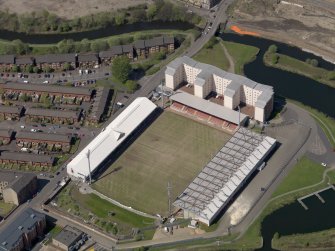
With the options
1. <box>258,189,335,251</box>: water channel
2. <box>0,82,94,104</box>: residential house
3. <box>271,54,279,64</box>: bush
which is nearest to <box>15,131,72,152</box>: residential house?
<box>0,82,94,104</box>: residential house

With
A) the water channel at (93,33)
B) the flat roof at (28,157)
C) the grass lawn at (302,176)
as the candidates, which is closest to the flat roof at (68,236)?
the flat roof at (28,157)

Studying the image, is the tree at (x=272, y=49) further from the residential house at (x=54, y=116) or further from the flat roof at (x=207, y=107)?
the residential house at (x=54, y=116)

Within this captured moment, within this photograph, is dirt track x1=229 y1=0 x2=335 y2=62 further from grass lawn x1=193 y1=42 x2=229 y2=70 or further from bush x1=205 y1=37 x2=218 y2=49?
grass lawn x1=193 y1=42 x2=229 y2=70

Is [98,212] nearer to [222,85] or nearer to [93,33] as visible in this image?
[222,85]

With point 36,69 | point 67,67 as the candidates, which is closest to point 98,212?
point 67,67

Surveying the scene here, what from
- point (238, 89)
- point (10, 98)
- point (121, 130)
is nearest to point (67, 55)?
point (10, 98)

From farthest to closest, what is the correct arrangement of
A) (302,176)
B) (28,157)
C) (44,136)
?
(44,136)
(28,157)
(302,176)
